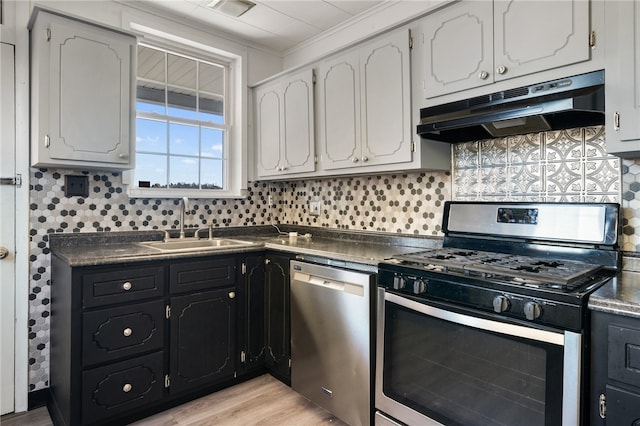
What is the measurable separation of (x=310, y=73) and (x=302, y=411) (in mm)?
2231

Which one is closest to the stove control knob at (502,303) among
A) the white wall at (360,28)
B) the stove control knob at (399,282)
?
the stove control knob at (399,282)

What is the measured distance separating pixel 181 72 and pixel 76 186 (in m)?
1.25

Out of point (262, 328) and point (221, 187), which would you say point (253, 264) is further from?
point (221, 187)

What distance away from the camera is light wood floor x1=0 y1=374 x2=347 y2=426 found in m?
2.07

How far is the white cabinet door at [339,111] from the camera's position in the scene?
239 centimetres

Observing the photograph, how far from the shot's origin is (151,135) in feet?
9.35

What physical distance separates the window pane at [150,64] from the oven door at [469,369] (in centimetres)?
239

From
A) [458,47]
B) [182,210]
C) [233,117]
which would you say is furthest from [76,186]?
[458,47]

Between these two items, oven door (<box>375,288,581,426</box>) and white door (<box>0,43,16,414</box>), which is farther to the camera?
white door (<box>0,43,16,414</box>)

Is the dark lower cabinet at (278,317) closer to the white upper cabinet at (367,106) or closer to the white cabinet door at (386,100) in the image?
the white upper cabinet at (367,106)

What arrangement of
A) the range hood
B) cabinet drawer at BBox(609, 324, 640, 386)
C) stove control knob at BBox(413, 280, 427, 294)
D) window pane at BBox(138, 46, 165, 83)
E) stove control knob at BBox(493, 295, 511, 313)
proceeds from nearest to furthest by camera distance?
1. cabinet drawer at BBox(609, 324, 640, 386)
2. stove control knob at BBox(493, 295, 511, 313)
3. the range hood
4. stove control knob at BBox(413, 280, 427, 294)
5. window pane at BBox(138, 46, 165, 83)

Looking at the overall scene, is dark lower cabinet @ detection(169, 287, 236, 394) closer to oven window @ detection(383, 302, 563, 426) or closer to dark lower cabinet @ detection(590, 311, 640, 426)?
oven window @ detection(383, 302, 563, 426)

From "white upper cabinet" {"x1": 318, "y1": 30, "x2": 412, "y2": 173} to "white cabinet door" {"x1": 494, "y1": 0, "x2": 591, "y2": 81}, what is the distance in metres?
0.50

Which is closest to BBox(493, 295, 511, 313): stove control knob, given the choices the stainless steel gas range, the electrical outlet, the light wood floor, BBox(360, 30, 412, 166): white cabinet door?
the stainless steel gas range
